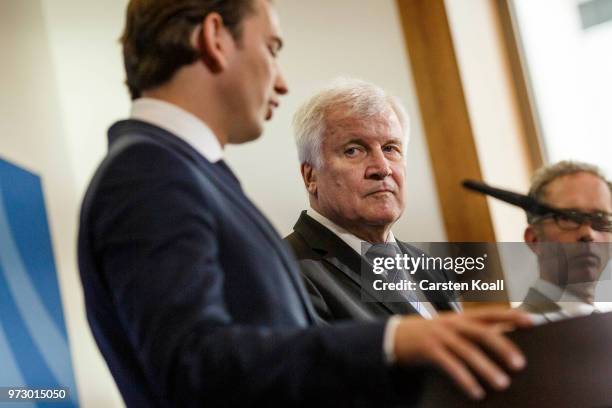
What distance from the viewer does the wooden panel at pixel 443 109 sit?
3035mm

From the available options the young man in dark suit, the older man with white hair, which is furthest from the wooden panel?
the young man in dark suit

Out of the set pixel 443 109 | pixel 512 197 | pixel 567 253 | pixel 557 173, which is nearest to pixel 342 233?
pixel 557 173

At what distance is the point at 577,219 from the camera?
4.05 feet

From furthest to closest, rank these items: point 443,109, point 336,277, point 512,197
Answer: point 443,109 < point 336,277 < point 512,197

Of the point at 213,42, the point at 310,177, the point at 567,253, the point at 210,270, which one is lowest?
the point at 567,253

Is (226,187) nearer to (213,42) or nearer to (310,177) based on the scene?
(213,42)

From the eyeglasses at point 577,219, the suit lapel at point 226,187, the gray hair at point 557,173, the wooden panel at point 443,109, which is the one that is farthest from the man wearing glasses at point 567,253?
the wooden panel at point 443,109

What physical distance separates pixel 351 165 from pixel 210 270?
119cm

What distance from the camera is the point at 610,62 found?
126 inches

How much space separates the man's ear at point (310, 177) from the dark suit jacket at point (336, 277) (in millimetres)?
163

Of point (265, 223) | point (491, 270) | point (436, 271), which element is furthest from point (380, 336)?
point (436, 271)

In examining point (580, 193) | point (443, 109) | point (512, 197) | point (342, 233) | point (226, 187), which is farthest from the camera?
point (443, 109)

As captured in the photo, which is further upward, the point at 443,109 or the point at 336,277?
the point at 443,109

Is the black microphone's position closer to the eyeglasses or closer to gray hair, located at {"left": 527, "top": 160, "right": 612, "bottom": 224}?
the eyeglasses
